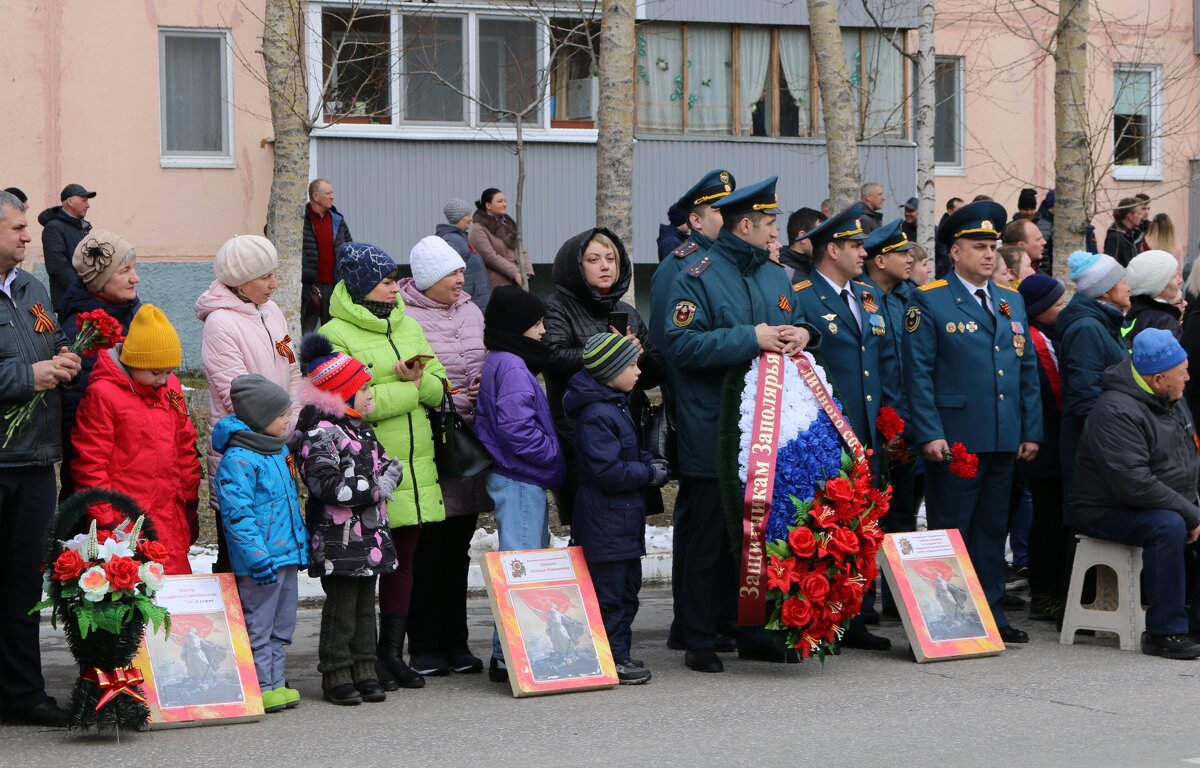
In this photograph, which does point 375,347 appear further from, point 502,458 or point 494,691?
point 494,691

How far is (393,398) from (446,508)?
0.69 meters

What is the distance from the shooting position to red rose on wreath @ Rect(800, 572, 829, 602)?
7418 millimetres

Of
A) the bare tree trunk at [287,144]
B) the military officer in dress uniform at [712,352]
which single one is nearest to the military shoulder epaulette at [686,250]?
the military officer in dress uniform at [712,352]

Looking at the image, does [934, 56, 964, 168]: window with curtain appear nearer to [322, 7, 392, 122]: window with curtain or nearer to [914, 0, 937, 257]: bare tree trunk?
[914, 0, 937, 257]: bare tree trunk

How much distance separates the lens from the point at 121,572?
629 cm

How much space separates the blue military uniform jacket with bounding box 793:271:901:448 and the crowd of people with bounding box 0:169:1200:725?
14mm

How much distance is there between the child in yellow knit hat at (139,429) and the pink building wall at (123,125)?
39.0 ft

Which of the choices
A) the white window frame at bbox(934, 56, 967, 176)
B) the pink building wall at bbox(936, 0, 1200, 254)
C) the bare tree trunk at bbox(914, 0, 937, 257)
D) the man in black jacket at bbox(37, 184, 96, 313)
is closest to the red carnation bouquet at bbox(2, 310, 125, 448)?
the man in black jacket at bbox(37, 184, 96, 313)

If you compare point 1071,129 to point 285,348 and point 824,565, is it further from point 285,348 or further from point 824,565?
point 285,348

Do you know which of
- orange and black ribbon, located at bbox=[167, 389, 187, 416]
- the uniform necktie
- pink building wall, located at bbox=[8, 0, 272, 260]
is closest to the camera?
orange and black ribbon, located at bbox=[167, 389, 187, 416]

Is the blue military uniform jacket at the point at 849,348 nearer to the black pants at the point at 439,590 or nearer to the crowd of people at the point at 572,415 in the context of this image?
the crowd of people at the point at 572,415

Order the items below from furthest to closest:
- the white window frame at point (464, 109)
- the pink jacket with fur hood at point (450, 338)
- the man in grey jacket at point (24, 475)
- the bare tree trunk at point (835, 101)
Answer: the white window frame at point (464, 109) < the bare tree trunk at point (835, 101) < the pink jacket with fur hood at point (450, 338) < the man in grey jacket at point (24, 475)

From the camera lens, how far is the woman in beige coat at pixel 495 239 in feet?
50.0

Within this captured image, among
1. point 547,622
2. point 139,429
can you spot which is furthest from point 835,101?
point 139,429
